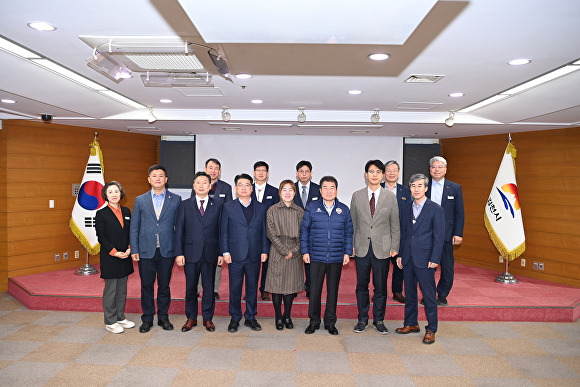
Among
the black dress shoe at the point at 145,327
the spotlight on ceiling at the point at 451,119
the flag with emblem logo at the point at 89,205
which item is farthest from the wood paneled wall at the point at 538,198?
the flag with emblem logo at the point at 89,205

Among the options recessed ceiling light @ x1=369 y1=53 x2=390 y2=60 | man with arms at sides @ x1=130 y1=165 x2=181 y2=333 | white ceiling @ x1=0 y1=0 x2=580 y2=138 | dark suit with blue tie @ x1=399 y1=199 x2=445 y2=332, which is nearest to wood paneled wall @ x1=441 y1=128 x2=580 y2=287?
white ceiling @ x1=0 y1=0 x2=580 y2=138

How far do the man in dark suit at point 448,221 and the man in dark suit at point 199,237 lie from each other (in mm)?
2782

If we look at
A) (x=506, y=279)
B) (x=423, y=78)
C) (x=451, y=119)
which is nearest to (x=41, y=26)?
(x=423, y=78)

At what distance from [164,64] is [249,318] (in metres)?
2.84

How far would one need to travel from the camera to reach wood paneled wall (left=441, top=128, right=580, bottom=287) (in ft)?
21.5

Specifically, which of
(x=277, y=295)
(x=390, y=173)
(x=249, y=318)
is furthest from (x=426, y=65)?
(x=249, y=318)

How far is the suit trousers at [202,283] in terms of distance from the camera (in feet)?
14.4

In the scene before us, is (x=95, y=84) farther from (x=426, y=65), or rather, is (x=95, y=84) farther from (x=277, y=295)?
(x=426, y=65)

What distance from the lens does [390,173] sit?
4840 millimetres

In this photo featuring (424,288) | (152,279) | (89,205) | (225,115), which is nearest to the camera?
(424,288)

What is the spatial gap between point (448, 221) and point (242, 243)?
2.64 metres

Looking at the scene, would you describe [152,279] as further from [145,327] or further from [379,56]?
[379,56]

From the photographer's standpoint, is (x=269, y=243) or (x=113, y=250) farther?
(x=269, y=243)

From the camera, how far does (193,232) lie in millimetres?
4305
